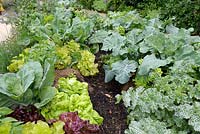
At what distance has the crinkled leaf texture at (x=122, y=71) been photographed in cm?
368

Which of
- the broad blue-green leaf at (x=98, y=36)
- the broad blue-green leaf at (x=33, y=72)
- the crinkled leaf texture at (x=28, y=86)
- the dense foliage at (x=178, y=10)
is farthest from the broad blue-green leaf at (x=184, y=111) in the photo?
the dense foliage at (x=178, y=10)

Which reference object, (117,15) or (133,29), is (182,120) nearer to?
(133,29)

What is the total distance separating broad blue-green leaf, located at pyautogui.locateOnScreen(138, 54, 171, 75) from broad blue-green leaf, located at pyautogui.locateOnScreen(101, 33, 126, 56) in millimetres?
363

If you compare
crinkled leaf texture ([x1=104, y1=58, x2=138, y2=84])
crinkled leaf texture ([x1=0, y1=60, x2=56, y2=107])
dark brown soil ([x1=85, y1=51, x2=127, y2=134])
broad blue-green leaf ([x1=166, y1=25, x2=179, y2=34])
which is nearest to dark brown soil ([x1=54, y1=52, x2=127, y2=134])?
dark brown soil ([x1=85, y1=51, x2=127, y2=134])

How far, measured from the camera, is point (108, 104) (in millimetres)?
3525

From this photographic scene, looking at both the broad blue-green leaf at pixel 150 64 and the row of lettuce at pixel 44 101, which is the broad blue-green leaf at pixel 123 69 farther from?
the row of lettuce at pixel 44 101

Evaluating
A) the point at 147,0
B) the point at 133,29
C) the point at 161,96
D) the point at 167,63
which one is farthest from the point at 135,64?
the point at 147,0

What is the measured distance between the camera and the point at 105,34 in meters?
4.31

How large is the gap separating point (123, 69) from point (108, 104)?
0.39 metres

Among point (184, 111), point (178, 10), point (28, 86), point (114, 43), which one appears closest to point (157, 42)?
point (114, 43)

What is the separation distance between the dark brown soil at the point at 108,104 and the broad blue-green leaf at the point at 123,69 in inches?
6.2

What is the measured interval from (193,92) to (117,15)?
215cm

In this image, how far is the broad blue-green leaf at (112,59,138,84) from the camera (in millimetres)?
3674

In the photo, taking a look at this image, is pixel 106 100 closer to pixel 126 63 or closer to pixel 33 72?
pixel 126 63
